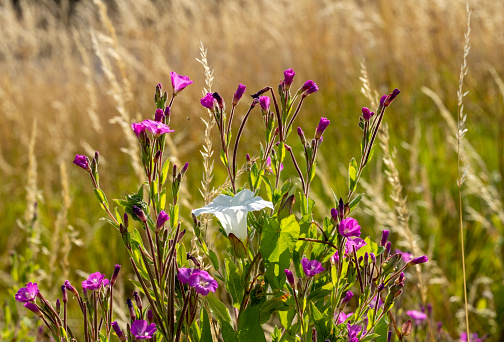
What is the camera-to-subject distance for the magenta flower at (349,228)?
0.77 metres

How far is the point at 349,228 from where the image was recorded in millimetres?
786

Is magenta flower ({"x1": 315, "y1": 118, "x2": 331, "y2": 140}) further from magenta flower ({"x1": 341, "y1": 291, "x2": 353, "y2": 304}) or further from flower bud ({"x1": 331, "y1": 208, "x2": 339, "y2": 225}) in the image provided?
magenta flower ({"x1": 341, "y1": 291, "x2": 353, "y2": 304})

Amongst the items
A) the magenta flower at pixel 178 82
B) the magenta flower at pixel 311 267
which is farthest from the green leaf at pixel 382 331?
the magenta flower at pixel 178 82

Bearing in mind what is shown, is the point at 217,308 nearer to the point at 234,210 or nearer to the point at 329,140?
the point at 234,210

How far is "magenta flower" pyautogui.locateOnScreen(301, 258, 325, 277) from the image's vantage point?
2.58 feet

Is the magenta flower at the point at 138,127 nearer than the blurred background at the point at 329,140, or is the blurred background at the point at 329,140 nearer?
the magenta flower at the point at 138,127

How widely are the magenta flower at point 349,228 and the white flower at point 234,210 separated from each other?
127 millimetres

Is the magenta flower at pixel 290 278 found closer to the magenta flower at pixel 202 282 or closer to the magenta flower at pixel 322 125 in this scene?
the magenta flower at pixel 202 282

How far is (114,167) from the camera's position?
425cm

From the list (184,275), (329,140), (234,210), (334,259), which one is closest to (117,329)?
(184,275)

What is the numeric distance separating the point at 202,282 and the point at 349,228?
0.73 feet

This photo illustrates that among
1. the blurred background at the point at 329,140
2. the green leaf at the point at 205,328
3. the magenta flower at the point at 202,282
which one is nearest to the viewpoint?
the magenta flower at the point at 202,282

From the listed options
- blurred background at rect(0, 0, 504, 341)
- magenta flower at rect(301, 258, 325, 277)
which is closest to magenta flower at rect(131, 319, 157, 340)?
magenta flower at rect(301, 258, 325, 277)

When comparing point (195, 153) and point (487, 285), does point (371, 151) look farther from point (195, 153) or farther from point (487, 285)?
point (195, 153)
